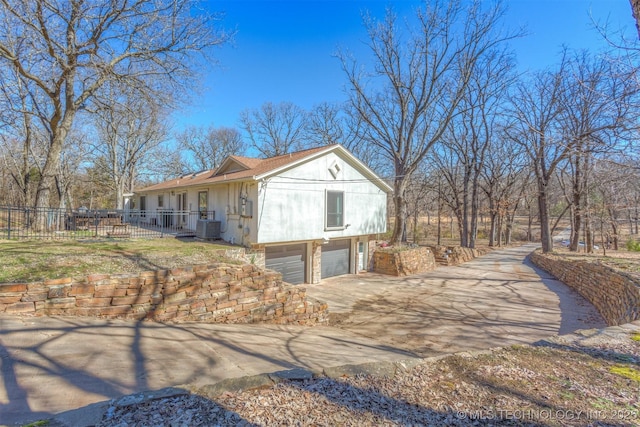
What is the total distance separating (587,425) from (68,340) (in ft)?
17.8

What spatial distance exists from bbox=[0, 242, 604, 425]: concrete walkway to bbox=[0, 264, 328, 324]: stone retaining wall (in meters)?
0.42

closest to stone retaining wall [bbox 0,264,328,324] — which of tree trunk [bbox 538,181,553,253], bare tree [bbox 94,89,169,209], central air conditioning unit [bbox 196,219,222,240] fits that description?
central air conditioning unit [bbox 196,219,222,240]

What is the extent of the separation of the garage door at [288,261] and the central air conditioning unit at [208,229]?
2.44 metres

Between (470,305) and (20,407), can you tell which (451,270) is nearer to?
(470,305)

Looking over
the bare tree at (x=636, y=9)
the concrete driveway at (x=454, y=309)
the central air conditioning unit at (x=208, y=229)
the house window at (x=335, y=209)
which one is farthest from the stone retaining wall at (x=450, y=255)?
the bare tree at (x=636, y=9)

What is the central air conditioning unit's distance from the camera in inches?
474

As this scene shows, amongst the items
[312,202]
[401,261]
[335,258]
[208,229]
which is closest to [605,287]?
[401,261]

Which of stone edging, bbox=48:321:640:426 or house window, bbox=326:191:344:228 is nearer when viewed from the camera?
stone edging, bbox=48:321:640:426

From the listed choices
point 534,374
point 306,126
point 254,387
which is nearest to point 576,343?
point 534,374

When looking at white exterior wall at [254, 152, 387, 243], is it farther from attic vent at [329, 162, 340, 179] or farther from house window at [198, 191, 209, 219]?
house window at [198, 191, 209, 219]

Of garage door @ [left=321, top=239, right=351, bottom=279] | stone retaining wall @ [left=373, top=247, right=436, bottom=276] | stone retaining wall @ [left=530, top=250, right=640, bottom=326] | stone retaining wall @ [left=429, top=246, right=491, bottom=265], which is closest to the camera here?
stone retaining wall @ [left=530, top=250, right=640, bottom=326]

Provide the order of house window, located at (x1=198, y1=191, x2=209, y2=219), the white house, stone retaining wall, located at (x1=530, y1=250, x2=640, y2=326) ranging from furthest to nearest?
house window, located at (x1=198, y1=191, x2=209, y2=219)
the white house
stone retaining wall, located at (x1=530, y1=250, x2=640, y2=326)

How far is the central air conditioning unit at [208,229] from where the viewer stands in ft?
39.5

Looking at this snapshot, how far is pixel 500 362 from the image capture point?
131 inches
